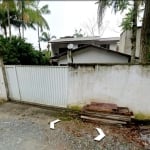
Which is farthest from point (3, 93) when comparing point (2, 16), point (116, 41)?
point (116, 41)

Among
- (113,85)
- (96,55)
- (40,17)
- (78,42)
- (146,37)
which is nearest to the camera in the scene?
(113,85)

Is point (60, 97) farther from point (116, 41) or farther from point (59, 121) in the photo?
point (116, 41)

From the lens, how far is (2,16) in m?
18.2

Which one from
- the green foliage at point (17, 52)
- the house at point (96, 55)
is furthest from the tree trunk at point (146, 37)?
the green foliage at point (17, 52)

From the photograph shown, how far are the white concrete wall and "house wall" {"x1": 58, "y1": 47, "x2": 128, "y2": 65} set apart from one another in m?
5.47

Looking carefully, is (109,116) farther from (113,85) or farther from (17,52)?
(17,52)

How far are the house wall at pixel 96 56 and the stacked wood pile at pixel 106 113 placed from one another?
603 centimetres

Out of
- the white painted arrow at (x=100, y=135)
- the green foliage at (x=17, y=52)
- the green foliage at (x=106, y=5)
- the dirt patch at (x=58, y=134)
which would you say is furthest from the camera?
the green foliage at (x=17, y=52)

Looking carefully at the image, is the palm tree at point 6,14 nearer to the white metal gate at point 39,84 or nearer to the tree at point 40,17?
the tree at point 40,17

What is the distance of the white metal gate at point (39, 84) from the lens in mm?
6462

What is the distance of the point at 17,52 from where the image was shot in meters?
9.82

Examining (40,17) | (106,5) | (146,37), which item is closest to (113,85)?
(146,37)

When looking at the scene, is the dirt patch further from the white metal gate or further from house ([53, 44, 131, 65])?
house ([53, 44, 131, 65])

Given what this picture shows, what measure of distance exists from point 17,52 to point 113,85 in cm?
635
